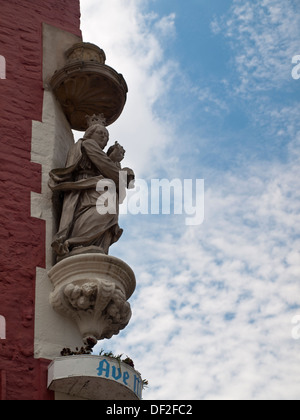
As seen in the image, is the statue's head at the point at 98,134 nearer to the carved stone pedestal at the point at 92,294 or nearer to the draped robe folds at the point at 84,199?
the draped robe folds at the point at 84,199

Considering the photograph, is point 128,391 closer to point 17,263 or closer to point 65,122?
point 17,263

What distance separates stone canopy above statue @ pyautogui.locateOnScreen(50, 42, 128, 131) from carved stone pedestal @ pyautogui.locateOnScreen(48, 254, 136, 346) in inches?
88.9

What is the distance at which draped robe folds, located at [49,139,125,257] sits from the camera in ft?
27.0

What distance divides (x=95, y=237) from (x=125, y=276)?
454 millimetres

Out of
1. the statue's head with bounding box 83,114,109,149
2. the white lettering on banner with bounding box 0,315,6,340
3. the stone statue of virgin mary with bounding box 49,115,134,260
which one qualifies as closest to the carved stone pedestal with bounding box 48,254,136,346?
the stone statue of virgin mary with bounding box 49,115,134,260

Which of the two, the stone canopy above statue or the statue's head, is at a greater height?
the stone canopy above statue

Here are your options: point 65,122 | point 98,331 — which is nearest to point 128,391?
point 98,331

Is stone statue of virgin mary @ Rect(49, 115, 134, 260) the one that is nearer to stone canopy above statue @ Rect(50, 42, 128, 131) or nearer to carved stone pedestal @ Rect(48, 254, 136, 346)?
carved stone pedestal @ Rect(48, 254, 136, 346)

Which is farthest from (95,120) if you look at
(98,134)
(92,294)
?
(92,294)

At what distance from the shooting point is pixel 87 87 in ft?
31.6

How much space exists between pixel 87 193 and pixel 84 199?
7cm

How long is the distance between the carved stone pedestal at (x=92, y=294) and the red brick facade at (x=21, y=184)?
262 mm

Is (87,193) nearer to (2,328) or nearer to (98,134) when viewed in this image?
(98,134)
